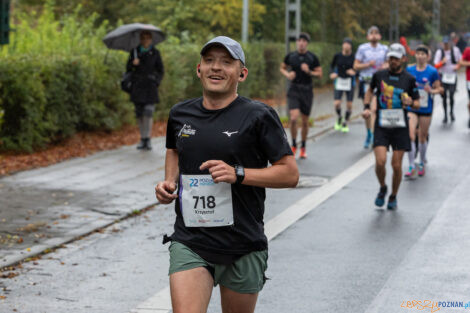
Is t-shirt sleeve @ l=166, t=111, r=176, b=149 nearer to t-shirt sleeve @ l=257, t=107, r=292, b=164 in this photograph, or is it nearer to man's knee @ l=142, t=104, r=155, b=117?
t-shirt sleeve @ l=257, t=107, r=292, b=164

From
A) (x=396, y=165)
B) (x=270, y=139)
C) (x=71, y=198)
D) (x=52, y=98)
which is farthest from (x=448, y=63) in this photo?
(x=270, y=139)

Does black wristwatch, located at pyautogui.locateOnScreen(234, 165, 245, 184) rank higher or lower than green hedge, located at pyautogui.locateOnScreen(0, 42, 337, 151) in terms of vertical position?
higher

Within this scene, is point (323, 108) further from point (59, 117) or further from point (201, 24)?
point (59, 117)

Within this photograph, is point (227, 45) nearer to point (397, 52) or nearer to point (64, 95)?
point (397, 52)

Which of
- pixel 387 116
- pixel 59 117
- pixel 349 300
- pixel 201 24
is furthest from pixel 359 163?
pixel 201 24

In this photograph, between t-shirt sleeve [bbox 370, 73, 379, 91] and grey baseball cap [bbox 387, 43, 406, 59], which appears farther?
t-shirt sleeve [bbox 370, 73, 379, 91]

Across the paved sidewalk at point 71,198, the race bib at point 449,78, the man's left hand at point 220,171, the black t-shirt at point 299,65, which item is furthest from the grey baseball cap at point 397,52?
the race bib at point 449,78

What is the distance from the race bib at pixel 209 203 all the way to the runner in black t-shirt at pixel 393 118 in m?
5.84

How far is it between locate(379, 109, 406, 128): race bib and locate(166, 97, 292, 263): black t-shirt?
5.75 metres

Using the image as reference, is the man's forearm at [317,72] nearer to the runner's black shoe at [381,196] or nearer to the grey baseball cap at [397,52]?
the grey baseball cap at [397,52]

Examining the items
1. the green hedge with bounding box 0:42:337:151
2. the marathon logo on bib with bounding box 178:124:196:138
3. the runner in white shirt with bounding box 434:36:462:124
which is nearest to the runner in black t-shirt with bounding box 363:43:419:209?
the green hedge with bounding box 0:42:337:151

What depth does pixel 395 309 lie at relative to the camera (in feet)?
20.4

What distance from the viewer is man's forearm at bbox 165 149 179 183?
181 inches

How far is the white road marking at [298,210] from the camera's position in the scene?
20.7ft
